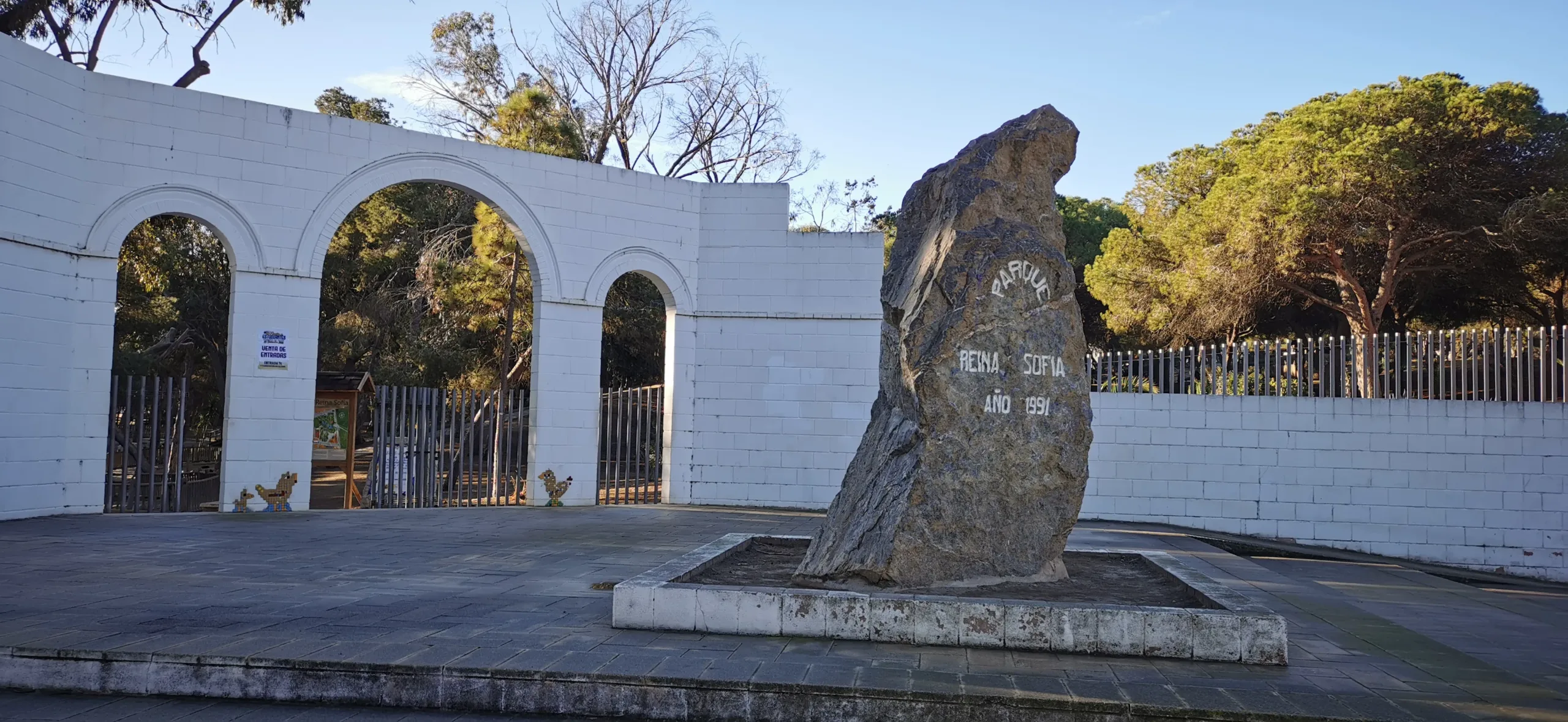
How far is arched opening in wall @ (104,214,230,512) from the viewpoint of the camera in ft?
50.5

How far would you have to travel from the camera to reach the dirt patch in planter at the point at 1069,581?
18.6ft

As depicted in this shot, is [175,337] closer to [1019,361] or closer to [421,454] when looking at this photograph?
[421,454]

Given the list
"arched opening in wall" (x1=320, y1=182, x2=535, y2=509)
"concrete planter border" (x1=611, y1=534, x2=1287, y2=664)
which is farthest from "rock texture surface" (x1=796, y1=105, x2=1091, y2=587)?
"arched opening in wall" (x1=320, y1=182, x2=535, y2=509)

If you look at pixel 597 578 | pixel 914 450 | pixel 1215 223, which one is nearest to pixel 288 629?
pixel 597 578

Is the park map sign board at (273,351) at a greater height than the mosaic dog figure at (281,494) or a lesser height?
greater

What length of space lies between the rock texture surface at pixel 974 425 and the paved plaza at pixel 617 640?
2.64ft

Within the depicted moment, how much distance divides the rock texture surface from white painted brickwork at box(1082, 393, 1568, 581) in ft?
22.4

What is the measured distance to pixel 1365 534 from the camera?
11977mm

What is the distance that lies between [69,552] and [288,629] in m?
4.01

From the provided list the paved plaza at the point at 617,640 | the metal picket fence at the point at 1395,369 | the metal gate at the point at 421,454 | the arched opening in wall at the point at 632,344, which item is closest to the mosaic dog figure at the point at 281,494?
the metal gate at the point at 421,454

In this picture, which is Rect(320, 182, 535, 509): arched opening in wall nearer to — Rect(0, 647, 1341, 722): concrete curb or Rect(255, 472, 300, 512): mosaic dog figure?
Rect(255, 472, 300, 512): mosaic dog figure

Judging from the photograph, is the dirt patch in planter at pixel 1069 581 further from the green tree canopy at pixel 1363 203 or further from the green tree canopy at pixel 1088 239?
the green tree canopy at pixel 1088 239

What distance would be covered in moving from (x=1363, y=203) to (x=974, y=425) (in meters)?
14.0

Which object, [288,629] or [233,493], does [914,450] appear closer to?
[288,629]
